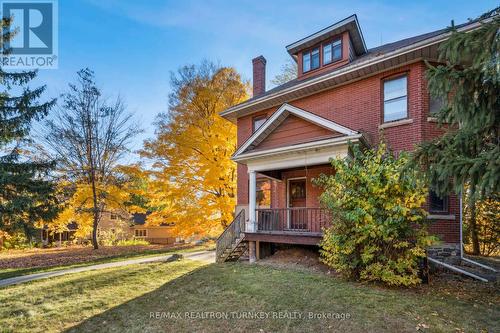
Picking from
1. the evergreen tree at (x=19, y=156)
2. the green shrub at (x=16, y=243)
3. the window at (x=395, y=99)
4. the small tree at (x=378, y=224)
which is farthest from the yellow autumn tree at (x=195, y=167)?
the green shrub at (x=16, y=243)

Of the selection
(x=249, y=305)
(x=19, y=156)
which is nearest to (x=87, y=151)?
(x=19, y=156)

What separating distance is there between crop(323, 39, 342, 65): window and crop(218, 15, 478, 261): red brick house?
0.04 meters

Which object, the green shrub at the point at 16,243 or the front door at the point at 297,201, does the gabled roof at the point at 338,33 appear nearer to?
the front door at the point at 297,201

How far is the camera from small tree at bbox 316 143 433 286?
698 centimetres

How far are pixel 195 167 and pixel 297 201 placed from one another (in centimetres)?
630

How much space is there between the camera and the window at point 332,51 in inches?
520

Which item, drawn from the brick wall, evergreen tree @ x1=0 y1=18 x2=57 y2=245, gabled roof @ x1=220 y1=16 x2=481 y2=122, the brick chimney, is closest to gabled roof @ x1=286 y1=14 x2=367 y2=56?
gabled roof @ x1=220 y1=16 x2=481 y2=122

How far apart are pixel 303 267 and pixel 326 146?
3868mm

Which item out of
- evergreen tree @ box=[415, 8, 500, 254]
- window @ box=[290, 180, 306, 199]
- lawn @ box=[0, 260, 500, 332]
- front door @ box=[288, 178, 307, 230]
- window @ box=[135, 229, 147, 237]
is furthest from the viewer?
window @ box=[135, 229, 147, 237]

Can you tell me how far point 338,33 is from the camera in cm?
1312

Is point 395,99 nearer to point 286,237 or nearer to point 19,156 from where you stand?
point 286,237

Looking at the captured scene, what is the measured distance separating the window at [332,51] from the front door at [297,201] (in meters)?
5.33

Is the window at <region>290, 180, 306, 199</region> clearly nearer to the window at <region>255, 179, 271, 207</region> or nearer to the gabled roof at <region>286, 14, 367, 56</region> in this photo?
the window at <region>255, 179, 271, 207</region>

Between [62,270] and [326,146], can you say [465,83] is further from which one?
[62,270]
